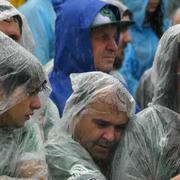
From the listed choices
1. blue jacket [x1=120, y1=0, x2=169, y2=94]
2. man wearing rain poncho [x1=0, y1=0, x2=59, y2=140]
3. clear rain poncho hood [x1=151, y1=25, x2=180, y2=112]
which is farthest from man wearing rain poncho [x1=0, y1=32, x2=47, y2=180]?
blue jacket [x1=120, y1=0, x2=169, y2=94]

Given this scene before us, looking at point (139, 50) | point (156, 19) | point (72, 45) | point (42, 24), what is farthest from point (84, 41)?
point (156, 19)

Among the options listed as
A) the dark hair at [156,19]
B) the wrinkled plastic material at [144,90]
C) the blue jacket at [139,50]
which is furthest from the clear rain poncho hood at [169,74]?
the dark hair at [156,19]

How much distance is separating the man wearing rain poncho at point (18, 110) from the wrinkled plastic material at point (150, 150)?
408mm

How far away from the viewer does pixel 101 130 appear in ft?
15.0

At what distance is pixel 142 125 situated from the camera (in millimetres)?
4570

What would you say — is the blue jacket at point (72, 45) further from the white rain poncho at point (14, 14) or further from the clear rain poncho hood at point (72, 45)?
the white rain poncho at point (14, 14)

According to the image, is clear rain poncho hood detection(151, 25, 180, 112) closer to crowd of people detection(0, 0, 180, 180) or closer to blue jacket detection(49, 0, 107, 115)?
crowd of people detection(0, 0, 180, 180)

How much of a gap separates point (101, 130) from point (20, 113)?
1.54 ft

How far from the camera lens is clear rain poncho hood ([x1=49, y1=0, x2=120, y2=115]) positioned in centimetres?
552

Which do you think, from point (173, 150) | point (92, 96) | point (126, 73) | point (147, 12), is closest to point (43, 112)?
point (92, 96)

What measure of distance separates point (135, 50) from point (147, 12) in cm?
48

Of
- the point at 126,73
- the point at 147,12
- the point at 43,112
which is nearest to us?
the point at 43,112

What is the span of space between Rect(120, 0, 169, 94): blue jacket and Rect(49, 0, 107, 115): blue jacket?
74.8 inches

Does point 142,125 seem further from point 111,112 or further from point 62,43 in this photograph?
point 62,43
